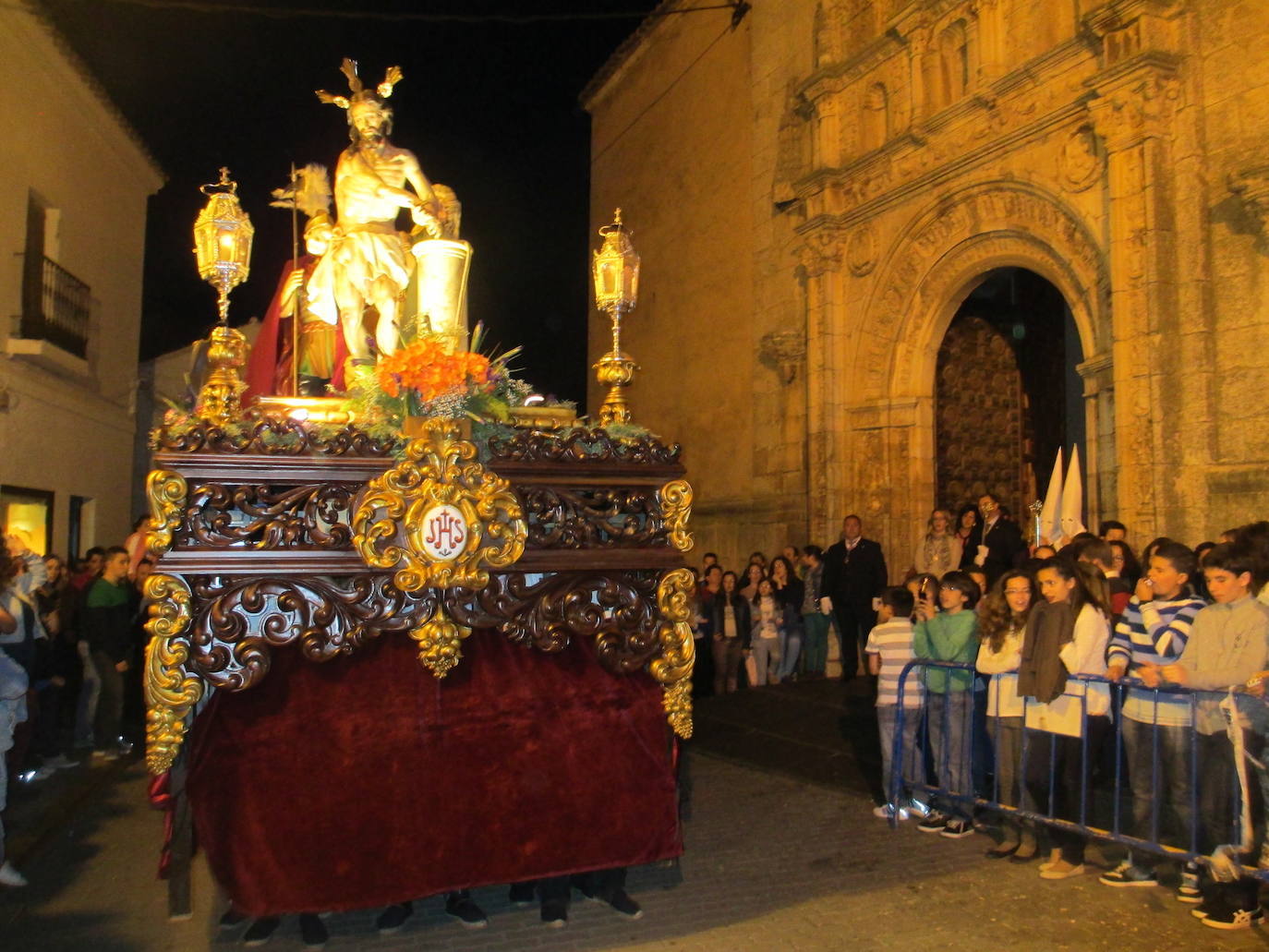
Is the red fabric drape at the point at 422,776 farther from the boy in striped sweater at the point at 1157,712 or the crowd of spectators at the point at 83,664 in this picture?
the crowd of spectators at the point at 83,664

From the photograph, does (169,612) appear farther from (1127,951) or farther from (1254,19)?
(1254,19)

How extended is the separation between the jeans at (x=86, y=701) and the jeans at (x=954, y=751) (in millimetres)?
6110

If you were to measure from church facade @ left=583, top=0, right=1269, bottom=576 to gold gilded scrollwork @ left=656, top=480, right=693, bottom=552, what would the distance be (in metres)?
5.28

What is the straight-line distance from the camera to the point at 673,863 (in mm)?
4746

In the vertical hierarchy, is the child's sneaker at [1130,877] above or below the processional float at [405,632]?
below

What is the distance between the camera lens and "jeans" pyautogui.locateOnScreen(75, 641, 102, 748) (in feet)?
25.8

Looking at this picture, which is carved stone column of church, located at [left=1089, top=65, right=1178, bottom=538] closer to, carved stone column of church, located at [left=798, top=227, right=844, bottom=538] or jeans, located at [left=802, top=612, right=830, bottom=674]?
jeans, located at [left=802, top=612, right=830, bottom=674]

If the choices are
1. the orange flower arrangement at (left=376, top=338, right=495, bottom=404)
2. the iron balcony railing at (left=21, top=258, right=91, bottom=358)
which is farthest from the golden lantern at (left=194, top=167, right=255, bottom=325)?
the iron balcony railing at (left=21, top=258, right=91, bottom=358)

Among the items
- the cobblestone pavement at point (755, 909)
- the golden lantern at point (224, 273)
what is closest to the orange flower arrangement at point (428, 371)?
the golden lantern at point (224, 273)

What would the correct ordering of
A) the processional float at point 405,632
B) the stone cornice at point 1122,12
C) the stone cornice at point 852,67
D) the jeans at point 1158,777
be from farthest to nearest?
the stone cornice at point 852,67, the stone cornice at point 1122,12, the jeans at point 1158,777, the processional float at point 405,632

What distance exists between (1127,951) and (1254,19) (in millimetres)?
7061

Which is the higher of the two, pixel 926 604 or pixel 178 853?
pixel 926 604

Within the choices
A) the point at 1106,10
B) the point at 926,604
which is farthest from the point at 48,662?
the point at 1106,10

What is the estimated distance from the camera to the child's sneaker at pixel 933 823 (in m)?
5.71
